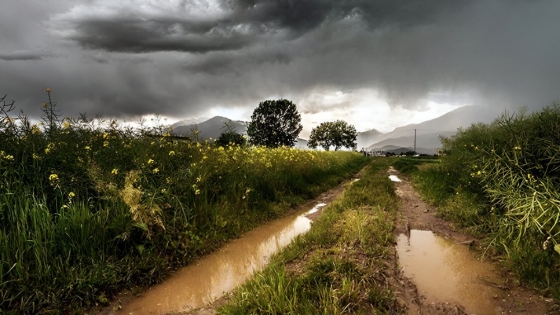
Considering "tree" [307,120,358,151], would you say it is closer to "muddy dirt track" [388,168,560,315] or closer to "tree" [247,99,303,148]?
"tree" [247,99,303,148]

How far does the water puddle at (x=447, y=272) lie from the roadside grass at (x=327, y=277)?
21.1 inches

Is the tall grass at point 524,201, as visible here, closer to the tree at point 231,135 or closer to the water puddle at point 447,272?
the water puddle at point 447,272

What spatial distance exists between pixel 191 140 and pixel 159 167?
2169 millimetres

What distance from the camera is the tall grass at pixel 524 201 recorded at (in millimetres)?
4965

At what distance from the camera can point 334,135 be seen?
92.2m

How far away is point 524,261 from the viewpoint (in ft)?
16.7

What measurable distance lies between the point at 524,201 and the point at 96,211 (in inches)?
310

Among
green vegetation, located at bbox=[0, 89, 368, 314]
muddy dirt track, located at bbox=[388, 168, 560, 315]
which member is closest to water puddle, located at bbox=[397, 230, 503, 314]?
muddy dirt track, located at bbox=[388, 168, 560, 315]

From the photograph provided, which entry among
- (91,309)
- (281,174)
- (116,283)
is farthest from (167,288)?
(281,174)

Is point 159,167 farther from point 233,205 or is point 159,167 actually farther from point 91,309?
point 91,309

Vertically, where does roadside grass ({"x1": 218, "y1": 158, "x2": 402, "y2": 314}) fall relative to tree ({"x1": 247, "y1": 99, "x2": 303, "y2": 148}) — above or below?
below

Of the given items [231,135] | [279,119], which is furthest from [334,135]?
[231,135]

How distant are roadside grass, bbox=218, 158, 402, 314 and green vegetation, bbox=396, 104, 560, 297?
84.8 inches

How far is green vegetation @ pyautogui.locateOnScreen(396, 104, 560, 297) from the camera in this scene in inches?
195
